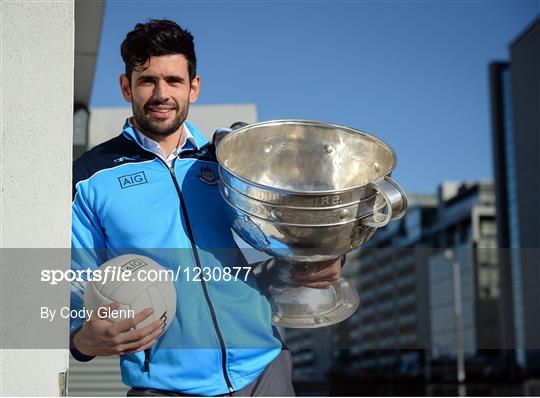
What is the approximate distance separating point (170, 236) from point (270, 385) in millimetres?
839

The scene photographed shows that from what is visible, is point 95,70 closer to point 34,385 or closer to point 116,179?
point 116,179

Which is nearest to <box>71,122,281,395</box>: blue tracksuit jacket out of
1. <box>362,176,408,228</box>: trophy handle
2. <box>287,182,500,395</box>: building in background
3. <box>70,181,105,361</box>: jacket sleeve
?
<box>70,181,105,361</box>: jacket sleeve

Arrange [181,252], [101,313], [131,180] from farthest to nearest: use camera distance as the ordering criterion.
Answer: [131,180] < [181,252] < [101,313]

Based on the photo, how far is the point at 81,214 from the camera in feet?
12.8

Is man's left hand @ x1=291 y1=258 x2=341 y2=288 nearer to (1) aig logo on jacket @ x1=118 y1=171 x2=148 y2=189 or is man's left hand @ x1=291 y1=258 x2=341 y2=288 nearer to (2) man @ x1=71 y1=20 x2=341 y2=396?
(2) man @ x1=71 y1=20 x2=341 y2=396

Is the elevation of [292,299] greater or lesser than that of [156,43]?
lesser

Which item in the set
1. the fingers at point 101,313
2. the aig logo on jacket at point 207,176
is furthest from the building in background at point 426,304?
the fingers at point 101,313

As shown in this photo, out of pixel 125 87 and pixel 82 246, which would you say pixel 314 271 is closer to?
pixel 82 246

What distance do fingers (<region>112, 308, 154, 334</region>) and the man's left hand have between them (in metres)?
0.72

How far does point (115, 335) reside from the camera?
3.82 m

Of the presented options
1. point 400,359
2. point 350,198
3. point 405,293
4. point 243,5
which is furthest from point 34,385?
point 405,293

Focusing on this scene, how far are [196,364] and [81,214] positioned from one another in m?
0.86

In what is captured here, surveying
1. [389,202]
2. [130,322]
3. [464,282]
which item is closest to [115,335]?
[130,322]

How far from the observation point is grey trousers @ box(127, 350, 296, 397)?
153 inches
